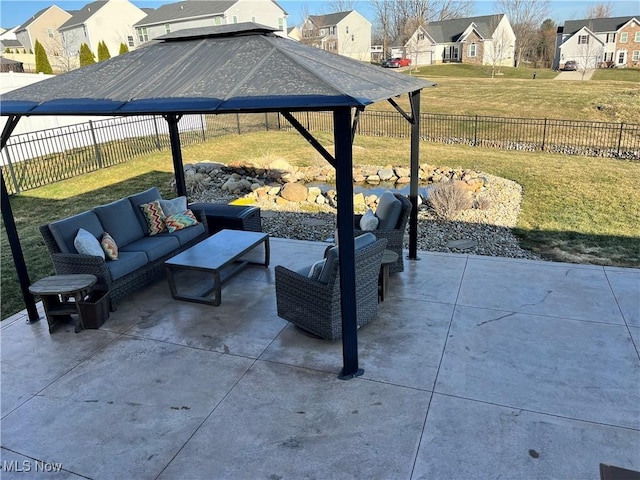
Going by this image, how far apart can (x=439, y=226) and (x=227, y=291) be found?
4369 mm

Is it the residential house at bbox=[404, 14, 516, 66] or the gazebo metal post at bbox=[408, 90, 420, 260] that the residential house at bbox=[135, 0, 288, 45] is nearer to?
the residential house at bbox=[404, 14, 516, 66]

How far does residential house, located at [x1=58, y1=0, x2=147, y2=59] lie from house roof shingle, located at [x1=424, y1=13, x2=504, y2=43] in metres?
31.2

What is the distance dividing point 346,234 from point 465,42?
2159 inches

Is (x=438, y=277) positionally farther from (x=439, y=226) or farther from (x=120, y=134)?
(x=120, y=134)

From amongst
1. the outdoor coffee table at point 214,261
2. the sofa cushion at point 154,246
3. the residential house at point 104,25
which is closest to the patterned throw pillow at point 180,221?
the sofa cushion at point 154,246

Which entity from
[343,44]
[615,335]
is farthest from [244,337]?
[343,44]

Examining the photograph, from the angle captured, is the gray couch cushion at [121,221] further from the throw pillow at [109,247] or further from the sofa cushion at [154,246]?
the throw pillow at [109,247]

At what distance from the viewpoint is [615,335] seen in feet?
15.3

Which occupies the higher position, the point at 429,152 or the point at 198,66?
the point at 198,66

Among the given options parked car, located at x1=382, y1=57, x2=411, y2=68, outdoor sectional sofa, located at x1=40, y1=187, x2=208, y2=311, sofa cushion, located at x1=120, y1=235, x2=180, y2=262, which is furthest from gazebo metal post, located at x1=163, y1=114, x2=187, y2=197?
parked car, located at x1=382, y1=57, x2=411, y2=68

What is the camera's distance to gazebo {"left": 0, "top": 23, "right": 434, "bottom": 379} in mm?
3420

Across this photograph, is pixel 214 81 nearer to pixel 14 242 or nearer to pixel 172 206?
pixel 14 242

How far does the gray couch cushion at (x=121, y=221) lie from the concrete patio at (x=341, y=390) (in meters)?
0.93

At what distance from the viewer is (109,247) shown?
564 centimetres
